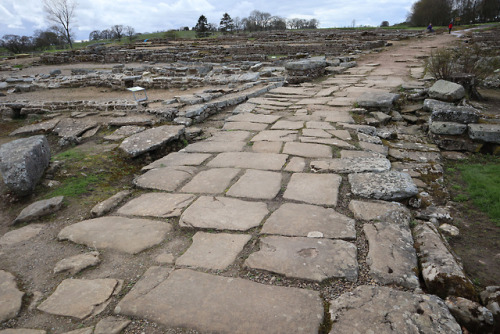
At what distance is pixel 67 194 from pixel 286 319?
2.48 m

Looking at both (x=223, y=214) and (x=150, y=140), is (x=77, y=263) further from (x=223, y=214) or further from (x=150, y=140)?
(x=150, y=140)

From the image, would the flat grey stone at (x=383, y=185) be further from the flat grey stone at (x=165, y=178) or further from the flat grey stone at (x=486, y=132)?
the flat grey stone at (x=486, y=132)

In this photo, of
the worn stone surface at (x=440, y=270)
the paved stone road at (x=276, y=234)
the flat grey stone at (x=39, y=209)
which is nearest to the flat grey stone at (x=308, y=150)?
the paved stone road at (x=276, y=234)

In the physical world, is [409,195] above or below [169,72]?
below

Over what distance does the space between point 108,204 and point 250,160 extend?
152 centimetres

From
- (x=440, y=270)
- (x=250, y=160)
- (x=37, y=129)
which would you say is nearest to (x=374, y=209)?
(x=440, y=270)

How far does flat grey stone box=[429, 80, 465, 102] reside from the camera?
4793mm

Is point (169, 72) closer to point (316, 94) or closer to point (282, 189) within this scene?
point (316, 94)

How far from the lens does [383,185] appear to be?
250 centimetres

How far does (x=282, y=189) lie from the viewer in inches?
104

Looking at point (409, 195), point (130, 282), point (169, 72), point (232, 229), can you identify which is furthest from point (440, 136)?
point (169, 72)

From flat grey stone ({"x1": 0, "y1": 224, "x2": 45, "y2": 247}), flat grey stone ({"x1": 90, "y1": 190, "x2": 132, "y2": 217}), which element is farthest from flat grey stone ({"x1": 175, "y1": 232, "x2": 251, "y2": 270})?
flat grey stone ({"x1": 0, "y1": 224, "x2": 45, "y2": 247})

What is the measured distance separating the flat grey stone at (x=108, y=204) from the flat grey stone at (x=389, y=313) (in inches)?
78.1

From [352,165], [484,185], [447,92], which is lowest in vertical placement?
[484,185]
